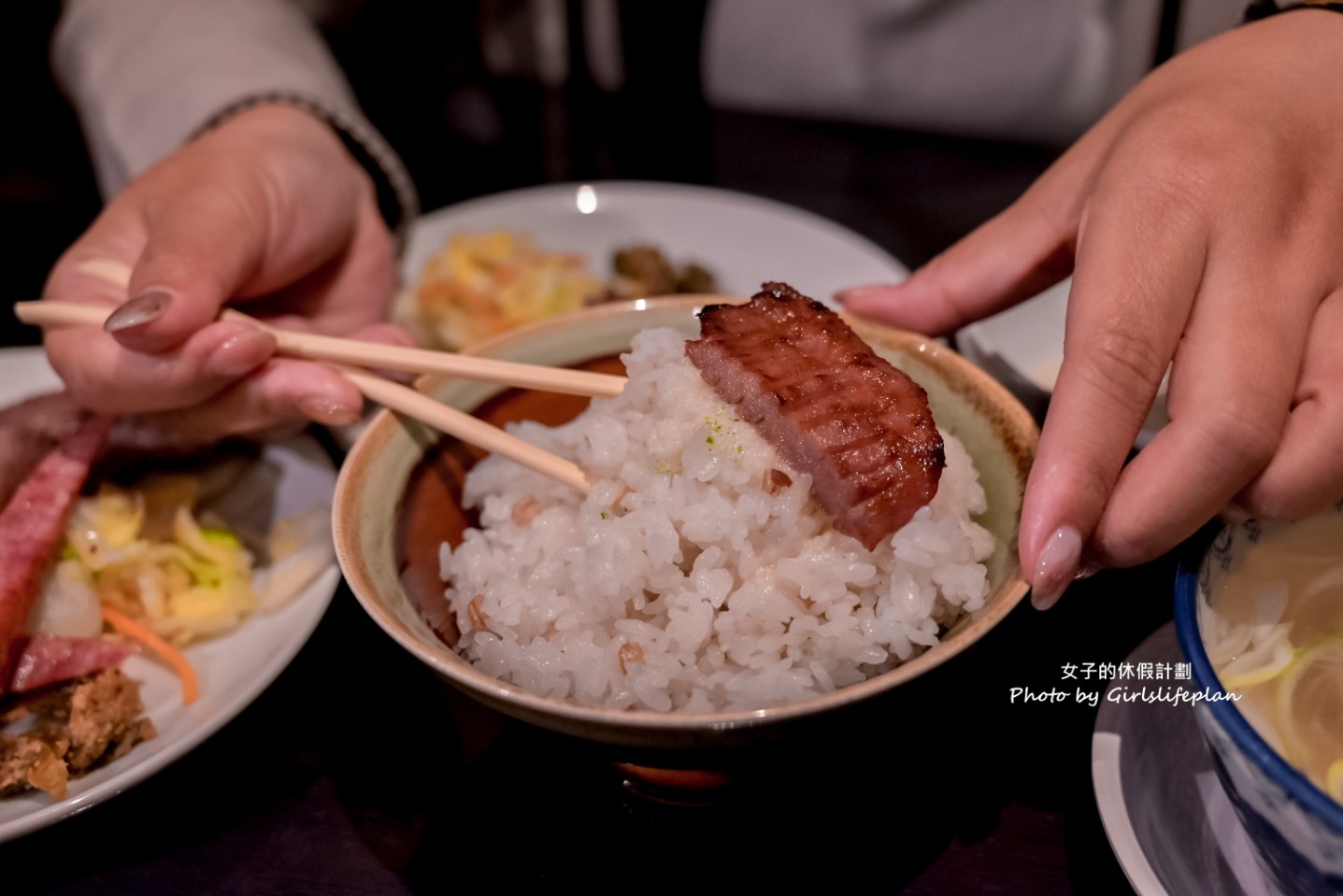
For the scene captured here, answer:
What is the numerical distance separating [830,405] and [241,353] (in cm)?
108

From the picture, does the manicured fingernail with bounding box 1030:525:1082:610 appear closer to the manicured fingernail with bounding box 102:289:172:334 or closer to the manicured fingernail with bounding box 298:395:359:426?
the manicured fingernail with bounding box 298:395:359:426

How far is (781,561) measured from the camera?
4.38ft

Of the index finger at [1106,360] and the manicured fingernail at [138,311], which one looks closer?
the index finger at [1106,360]

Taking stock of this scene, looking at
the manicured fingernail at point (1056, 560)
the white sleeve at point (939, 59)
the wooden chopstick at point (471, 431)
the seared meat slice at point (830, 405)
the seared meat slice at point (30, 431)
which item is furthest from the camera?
the white sleeve at point (939, 59)

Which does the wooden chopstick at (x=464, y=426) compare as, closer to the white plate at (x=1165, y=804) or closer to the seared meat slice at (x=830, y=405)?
the seared meat slice at (x=830, y=405)

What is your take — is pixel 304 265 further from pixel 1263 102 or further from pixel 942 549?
pixel 1263 102

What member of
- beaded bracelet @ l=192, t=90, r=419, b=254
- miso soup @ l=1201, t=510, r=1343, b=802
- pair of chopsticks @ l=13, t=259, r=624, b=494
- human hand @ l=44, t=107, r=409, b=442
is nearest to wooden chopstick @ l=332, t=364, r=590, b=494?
pair of chopsticks @ l=13, t=259, r=624, b=494

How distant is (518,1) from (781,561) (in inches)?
155

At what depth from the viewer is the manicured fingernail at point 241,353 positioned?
1716mm

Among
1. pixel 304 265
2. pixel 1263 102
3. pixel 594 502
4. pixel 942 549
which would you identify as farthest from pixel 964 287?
pixel 304 265

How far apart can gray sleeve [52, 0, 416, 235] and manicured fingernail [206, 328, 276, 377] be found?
120 cm

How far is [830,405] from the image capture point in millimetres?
1329

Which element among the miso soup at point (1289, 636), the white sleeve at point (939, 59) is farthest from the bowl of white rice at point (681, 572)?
the white sleeve at point (939, 59)

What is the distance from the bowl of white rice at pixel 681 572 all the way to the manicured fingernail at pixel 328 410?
136 mm
